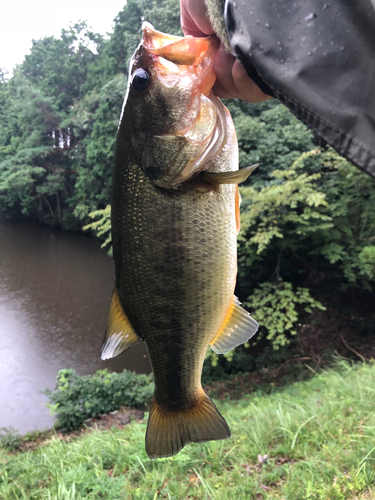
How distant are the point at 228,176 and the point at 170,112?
0.98 feet

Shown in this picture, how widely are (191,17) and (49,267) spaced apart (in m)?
16.9

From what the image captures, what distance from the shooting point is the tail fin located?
1.40 metres

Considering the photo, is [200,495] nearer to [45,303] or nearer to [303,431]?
[303,431]

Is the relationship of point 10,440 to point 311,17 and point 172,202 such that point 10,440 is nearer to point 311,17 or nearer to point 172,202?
point 172,202

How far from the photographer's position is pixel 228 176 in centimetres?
115

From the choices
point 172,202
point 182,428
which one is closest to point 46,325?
point 182,428

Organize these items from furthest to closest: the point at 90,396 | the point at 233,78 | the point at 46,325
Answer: the point at 46,325, the point at 90,396, the point at 233,78

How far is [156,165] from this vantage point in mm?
1171

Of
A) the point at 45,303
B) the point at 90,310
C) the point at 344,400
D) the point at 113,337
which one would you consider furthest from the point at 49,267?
the point at 113,337

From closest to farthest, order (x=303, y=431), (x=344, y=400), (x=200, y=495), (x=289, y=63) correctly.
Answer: (x=289, y=63) → (x=200, y=495) → (x=303, y=431) → (x=344, y=400)

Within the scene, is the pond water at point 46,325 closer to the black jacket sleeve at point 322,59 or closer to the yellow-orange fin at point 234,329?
the yellow-orange fin at point 234,329

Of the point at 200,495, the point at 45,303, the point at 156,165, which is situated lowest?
the point at 45,303

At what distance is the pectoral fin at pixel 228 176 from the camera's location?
3.69ft

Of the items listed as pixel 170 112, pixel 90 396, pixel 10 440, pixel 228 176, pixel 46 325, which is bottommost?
pixel 10 440
